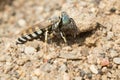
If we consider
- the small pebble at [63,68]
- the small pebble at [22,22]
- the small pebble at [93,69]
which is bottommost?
the small pebble at [22,22]

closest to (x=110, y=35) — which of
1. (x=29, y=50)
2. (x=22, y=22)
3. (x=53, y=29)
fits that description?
(x=53, y=29)

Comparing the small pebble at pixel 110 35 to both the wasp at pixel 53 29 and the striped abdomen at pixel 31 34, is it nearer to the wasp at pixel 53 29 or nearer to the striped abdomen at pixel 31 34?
the wasp at pixel 53 29

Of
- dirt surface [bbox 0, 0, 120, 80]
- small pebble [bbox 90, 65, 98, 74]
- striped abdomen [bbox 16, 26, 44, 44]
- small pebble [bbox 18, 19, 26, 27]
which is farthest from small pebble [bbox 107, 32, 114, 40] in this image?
small pebble [bbox 18, 19, 26, 27]

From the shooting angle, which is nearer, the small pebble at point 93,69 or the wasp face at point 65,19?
the small pebble at point 93,69

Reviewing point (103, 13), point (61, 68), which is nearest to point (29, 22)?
point (103, 13)

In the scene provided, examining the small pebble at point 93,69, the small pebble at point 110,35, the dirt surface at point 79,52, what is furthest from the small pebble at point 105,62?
the small pebble at point 110,35

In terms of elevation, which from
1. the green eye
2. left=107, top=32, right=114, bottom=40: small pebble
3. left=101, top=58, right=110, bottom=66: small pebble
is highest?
the green eye

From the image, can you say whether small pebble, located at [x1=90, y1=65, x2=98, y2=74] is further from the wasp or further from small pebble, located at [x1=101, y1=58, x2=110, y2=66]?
the wasp
